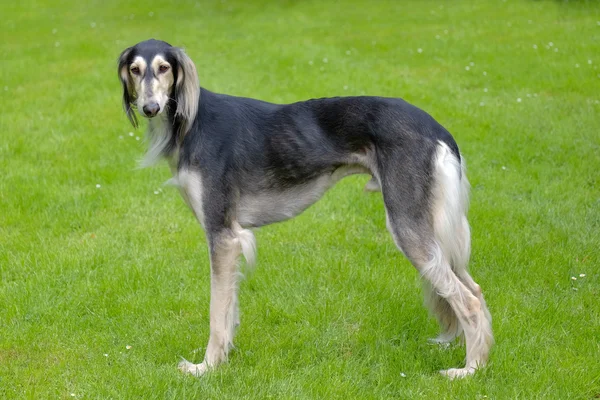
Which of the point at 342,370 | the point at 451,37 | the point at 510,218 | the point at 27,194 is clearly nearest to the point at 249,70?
the point at 451,37

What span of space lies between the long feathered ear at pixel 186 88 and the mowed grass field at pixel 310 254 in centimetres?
115

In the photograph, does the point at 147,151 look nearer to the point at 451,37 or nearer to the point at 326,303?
the point at 326,303

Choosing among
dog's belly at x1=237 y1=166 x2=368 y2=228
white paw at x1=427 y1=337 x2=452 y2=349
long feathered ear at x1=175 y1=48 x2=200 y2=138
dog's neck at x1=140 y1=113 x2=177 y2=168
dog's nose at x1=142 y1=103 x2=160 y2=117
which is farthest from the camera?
white paw at x1=427 y1=337 x2=452 y2=349

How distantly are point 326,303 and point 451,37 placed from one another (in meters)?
10.4

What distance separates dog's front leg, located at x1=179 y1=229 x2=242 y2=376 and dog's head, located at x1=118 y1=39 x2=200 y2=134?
0.78 metres

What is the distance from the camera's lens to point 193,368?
474cm

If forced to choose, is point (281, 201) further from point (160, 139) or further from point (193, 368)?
point (193, 368)

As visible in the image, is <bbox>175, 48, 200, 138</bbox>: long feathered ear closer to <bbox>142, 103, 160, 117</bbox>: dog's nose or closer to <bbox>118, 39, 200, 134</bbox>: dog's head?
<bbox>118, 39, 200, 134</bbox>: dog's head

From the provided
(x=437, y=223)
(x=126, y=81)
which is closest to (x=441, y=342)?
(x=437, y=223)

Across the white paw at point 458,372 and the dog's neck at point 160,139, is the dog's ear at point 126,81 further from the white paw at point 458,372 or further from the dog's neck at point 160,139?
the white paw at point 458,372

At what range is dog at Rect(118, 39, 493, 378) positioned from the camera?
4.42m

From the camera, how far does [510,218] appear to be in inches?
279

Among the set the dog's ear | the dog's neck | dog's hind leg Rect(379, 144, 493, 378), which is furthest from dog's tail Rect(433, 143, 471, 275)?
the dog's ear

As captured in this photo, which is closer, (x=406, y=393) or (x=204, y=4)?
(x=406, y=393)
